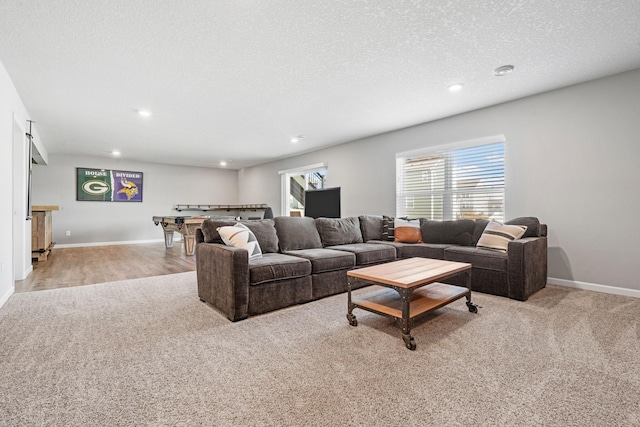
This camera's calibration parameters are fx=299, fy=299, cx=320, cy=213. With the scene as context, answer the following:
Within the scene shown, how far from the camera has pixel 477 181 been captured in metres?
4.25

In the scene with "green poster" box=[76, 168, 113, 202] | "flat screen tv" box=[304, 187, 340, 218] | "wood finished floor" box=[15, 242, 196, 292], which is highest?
"green poster" box=[76, 168, 113, 202]

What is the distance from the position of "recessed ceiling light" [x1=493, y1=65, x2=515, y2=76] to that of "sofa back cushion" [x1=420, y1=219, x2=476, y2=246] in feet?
5.75

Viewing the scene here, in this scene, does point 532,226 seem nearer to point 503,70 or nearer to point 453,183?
point 453,183

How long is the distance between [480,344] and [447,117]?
3558mm

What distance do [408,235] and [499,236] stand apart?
1.18 metres

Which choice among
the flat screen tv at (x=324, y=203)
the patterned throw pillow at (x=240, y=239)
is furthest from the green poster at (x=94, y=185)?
the patterned throw pillow at (x=240, y=239)

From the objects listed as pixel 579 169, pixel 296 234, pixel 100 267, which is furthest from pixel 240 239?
pixel 579 169

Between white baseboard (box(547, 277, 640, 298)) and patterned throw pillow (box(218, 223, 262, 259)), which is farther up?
patterned throw pillow (box(218, 223, 262, 259))

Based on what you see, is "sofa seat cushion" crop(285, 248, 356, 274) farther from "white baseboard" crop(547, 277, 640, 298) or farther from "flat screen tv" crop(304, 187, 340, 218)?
"white baseboard" crop(547, 277, 640, 298)

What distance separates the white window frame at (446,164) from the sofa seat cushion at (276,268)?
9.05ft

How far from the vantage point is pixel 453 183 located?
4.52 m

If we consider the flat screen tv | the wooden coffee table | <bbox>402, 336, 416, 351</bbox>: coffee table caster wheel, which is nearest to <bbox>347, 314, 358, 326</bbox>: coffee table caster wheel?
the wooden coffee table

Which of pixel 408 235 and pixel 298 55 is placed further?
pixel 408 235

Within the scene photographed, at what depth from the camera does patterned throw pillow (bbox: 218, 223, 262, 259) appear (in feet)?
9.09
